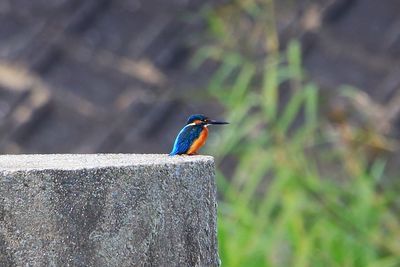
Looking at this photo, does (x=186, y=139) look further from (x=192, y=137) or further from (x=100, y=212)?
(x=100, y=212)

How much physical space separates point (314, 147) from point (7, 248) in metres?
2.13

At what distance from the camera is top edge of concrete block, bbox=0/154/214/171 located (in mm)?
1419

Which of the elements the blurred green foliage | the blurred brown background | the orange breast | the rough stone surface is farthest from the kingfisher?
the blurred brown background

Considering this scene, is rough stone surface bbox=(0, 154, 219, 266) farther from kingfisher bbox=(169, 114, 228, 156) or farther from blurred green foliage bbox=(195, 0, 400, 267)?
blurred green foliage bbox=(195, 0, 400, 267)

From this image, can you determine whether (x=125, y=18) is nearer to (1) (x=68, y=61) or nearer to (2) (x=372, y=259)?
(1) (x=68, y=61)

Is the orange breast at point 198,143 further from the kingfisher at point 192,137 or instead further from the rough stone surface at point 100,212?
the rough stone surface at point 100,212

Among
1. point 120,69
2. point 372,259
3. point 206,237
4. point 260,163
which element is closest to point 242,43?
point 260,163

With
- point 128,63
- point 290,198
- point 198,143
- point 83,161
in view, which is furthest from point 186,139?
point 128,63

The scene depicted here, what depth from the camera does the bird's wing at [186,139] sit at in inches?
63.4

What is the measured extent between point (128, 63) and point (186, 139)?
2.57 meters

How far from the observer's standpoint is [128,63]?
4.19 m

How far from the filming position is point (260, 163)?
2.81 m

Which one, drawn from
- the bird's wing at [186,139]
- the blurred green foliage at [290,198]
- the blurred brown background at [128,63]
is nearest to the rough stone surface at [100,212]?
the bird's wing at [186,139]

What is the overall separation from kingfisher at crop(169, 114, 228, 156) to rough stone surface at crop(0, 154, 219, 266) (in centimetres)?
11
